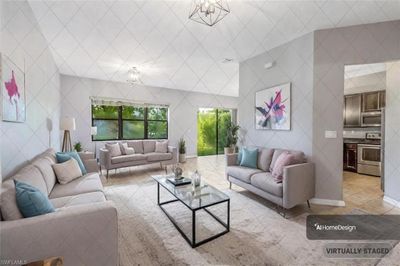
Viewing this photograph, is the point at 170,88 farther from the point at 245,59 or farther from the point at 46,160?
the point at 46,160

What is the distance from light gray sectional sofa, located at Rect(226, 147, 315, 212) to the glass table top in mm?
757

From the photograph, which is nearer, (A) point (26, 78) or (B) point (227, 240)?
(B) point (227, 240)

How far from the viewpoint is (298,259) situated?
1.64 m

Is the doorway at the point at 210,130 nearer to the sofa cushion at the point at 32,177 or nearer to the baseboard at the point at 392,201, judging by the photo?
the baseboard at the point at 392,201

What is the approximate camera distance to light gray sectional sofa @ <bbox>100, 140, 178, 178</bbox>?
4277 mm

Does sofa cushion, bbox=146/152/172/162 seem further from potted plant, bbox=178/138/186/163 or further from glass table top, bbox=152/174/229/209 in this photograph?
glass table top, bbox=152/174/229/209

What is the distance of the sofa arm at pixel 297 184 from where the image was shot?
234 centimetres

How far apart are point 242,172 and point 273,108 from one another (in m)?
1.35

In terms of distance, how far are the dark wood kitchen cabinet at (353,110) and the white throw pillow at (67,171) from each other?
19.8ft

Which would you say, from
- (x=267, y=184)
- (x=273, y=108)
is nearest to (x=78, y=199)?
(x=267, y=184)

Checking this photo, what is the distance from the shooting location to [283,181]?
237cm

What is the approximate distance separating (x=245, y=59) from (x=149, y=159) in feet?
10.8

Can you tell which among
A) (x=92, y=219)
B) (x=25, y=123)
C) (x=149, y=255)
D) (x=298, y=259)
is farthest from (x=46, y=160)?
(x=298, y=259)

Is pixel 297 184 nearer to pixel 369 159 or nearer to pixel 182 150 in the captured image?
→ pixel 369 159
